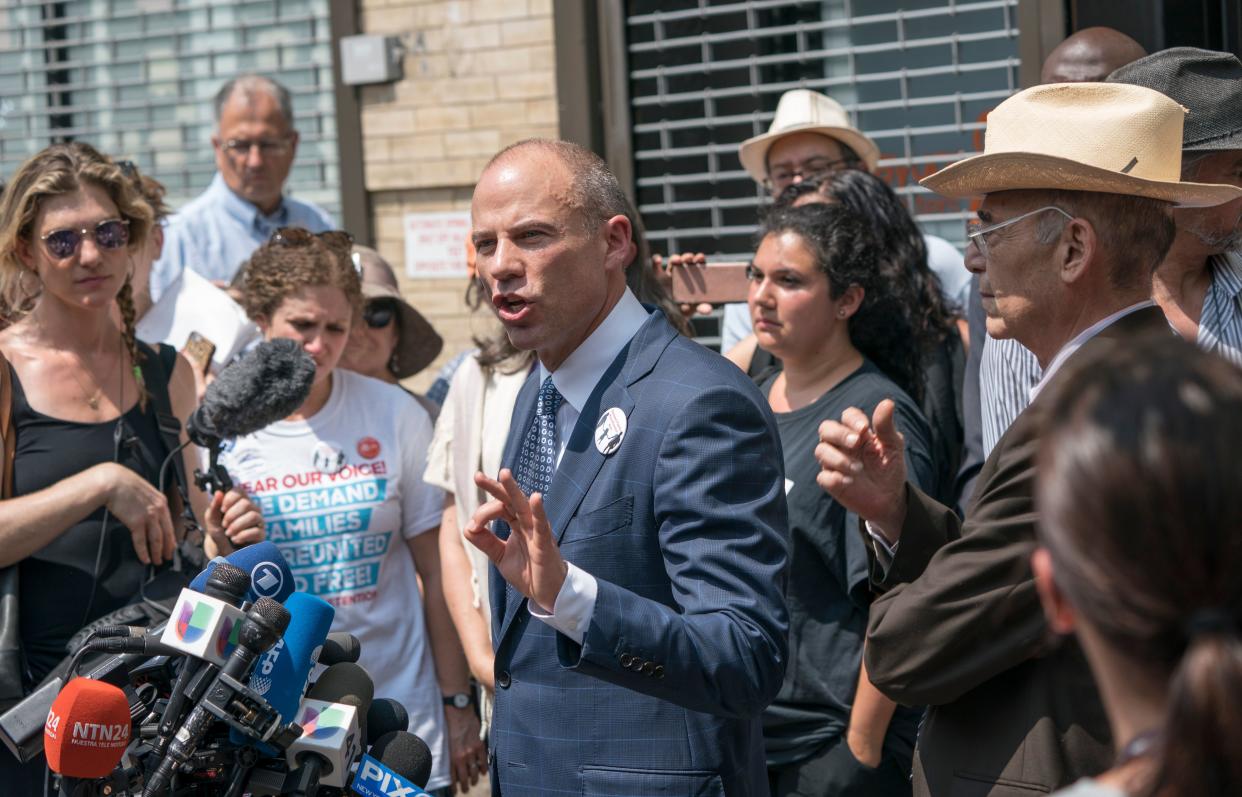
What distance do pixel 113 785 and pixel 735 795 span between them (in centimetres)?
111

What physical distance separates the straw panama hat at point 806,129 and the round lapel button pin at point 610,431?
9.77 ft

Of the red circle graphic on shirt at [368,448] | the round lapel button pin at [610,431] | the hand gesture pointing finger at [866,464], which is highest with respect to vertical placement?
the round lapel button pin at [610,431]

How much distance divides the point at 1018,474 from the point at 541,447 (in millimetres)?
1004

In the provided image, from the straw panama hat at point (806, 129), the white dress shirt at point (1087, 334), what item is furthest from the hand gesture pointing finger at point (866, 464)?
the straw panama hat at point (806, 129)

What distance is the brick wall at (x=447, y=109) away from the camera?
7.27 m

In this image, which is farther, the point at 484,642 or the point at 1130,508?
the point at 484,642

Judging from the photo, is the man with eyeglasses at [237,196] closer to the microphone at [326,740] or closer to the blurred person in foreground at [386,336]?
the blurred person in foreground at [386,336]

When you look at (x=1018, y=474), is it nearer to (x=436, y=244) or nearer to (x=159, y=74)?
(x=436, y=244)

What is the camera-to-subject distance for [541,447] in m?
2.84

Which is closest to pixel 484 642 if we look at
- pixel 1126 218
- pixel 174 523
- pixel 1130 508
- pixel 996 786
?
pixel 174 523

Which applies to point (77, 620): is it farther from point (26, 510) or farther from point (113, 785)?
point (113, 785)

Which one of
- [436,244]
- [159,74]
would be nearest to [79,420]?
[436,244]

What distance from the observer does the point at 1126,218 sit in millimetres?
2508

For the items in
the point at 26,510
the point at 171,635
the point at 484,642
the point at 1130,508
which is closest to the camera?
the point at 1130,508
